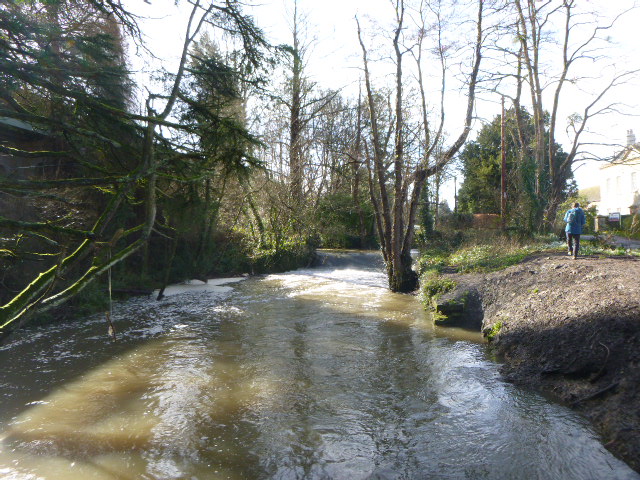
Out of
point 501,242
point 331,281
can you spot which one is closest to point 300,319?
point 331,281

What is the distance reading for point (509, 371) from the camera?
22.6ft

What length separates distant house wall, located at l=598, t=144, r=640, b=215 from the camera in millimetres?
32656

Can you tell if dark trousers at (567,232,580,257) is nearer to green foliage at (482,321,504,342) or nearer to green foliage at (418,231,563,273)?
green foliage at (418,231,563,273)

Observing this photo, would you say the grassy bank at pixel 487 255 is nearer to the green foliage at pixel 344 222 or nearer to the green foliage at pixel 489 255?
the green foliage at pixel 489 255

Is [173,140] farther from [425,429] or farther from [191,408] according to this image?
[425,429]

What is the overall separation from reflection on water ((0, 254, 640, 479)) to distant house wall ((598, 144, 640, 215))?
101 ft

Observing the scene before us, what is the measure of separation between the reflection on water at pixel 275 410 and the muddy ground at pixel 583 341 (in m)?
0.32

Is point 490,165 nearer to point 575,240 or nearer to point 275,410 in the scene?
point 575,240

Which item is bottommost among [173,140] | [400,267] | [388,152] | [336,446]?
[336,446]

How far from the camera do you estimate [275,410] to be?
18.7ft

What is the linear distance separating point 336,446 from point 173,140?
16.6 ft

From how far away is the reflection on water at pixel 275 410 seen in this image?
4.41m

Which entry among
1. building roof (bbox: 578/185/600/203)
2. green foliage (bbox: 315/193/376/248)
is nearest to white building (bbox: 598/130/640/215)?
building roof (bbox: 578/185/600/203)

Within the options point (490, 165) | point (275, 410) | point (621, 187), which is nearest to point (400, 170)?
point (275, 410)
